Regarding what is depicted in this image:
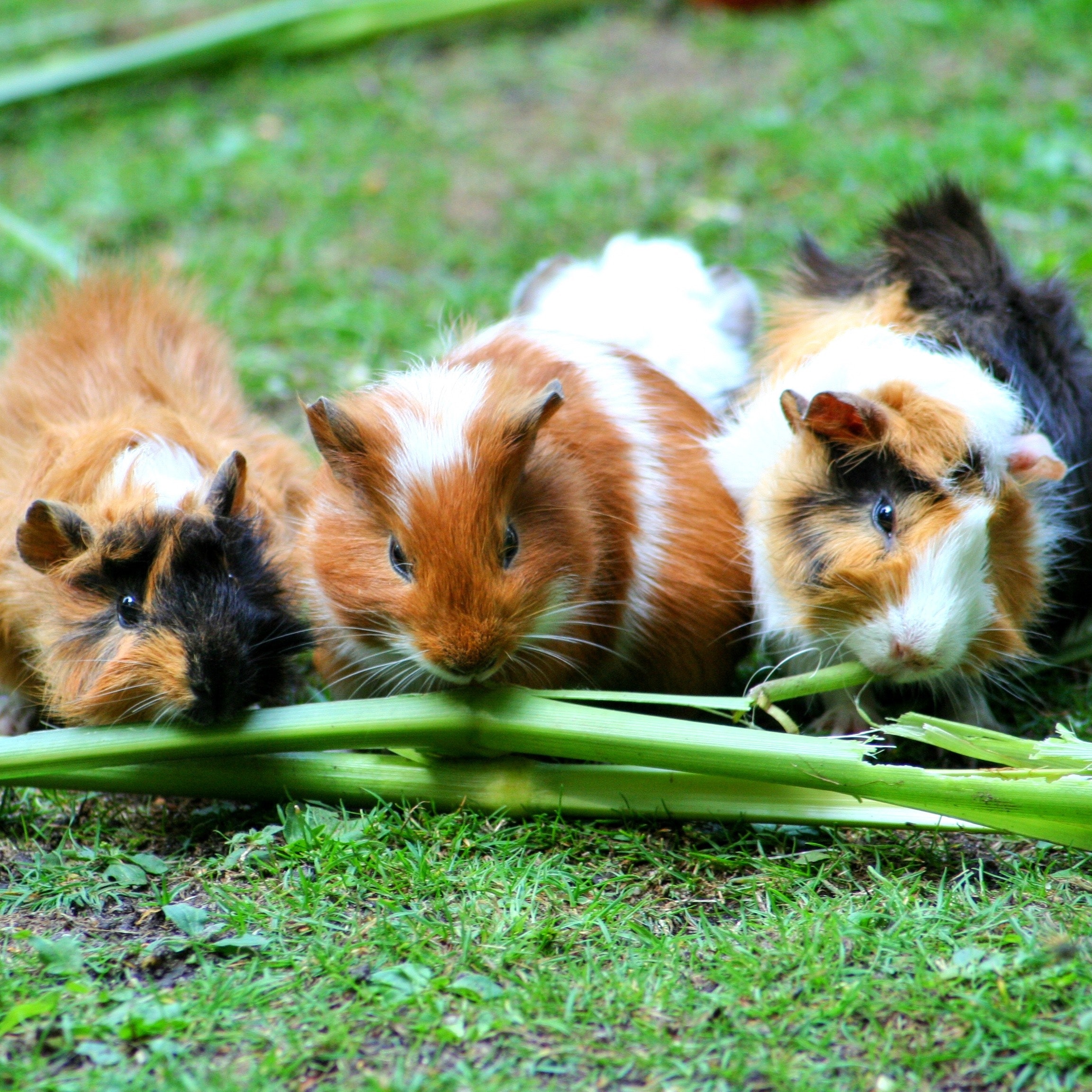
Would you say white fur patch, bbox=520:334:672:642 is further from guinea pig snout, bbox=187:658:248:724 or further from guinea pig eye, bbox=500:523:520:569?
guinea pig snout, bbox=187:658:248:724

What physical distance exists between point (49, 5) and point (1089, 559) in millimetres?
7481

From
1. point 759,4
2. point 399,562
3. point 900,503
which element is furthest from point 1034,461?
point 759,4

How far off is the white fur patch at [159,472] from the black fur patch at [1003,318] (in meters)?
1.87

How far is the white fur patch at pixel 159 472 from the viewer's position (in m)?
2.84

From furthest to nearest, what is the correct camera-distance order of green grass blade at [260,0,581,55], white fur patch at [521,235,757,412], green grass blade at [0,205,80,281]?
1. green grass blade at [260,0,581,55]
2. green grass blade at [0,205,80,281]
3. white fur patch at [521,235,757,412]

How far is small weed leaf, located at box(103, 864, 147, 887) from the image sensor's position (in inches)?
105

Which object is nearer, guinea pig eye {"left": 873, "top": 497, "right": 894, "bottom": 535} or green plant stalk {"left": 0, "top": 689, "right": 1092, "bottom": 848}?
green plant stalk {"left": 0, "top": 689, "right": 1092, "bottom": 848}

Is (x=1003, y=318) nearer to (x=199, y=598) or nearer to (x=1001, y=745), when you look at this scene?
(x=1001, y=745)

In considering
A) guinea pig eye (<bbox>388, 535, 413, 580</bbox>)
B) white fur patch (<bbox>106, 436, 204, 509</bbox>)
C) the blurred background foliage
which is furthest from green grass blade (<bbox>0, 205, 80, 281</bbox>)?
guinea pig eye (<bbox>388, 535, 413, 580</bbox>)

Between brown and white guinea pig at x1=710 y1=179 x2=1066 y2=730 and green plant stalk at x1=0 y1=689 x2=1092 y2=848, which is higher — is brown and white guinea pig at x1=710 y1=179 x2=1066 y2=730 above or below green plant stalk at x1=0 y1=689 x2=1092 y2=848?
above

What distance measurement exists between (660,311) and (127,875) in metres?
2.30

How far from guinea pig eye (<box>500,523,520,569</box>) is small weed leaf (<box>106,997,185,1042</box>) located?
1.13 metres

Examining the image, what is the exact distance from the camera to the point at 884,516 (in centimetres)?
274

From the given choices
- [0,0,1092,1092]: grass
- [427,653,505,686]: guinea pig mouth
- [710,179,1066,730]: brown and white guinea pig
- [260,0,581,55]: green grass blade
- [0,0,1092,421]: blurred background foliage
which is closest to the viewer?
[0,0,1092,1092]: grass
